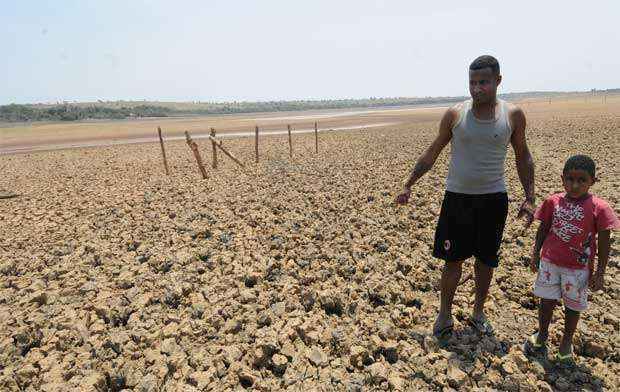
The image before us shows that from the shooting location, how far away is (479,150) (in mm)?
2973

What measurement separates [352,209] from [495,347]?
4.96 meters

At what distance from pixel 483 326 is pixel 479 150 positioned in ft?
5.36

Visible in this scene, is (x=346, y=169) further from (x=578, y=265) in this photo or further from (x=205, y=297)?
(x=578, y=265)

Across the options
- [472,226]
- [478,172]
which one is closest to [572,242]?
[472,226]

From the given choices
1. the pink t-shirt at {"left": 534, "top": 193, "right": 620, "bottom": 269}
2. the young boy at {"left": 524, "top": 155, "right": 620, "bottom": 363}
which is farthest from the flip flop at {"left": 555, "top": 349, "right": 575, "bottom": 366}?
the pink t-shirt at {"left": 534, "top": 193, "right": 620, "bottom": 269}

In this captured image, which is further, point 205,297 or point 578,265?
point 205,297

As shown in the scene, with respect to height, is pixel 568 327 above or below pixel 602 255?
below

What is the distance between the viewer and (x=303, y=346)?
3500 mm

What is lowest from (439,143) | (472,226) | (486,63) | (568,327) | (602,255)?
(568,327)

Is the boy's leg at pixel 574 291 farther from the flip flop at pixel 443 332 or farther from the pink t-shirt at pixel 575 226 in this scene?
the flip flop at pixel 443 332

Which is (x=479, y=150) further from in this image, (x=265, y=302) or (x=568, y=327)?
(x=265, y=302)

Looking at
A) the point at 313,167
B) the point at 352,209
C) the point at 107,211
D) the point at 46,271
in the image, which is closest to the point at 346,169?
the point at 313,167

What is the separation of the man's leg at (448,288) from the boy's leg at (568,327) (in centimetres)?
79

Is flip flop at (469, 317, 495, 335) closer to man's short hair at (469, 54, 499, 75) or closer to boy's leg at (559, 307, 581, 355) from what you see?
boy's leg at (559, 307, 581, 355)
